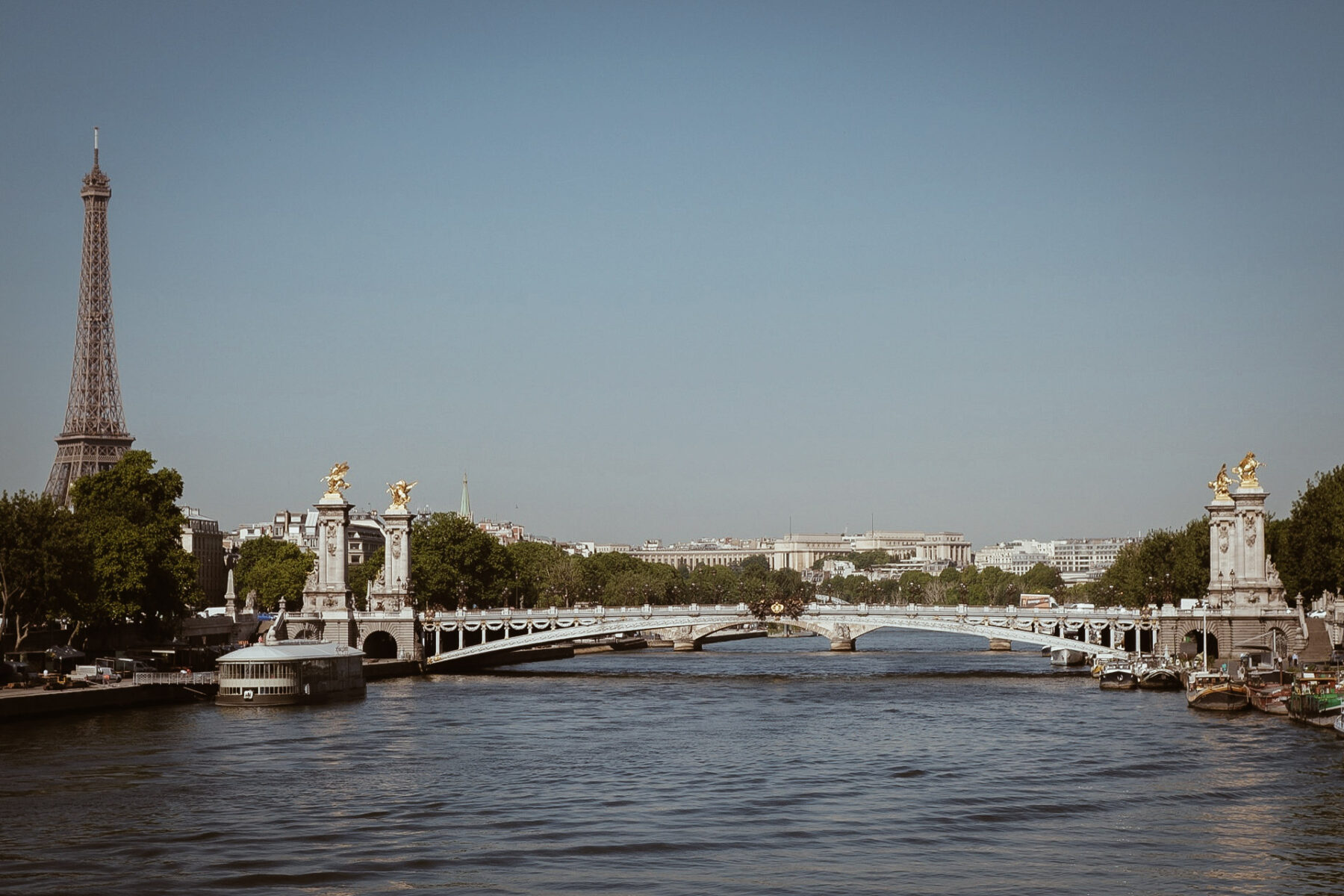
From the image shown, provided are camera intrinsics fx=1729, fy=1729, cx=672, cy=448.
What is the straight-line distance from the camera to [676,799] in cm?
4159

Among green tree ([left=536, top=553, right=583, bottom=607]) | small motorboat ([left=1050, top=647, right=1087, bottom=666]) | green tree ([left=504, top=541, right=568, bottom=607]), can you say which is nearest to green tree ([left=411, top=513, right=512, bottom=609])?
green tree ([left=504, top=541, right=568, bottom=607])

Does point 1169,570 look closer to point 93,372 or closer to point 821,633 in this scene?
point 821,633

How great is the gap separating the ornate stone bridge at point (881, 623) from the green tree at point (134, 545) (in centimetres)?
1440

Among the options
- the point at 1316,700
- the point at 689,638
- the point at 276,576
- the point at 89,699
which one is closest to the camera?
the point at 1316,700

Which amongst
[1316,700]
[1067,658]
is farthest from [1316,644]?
[1316,700]

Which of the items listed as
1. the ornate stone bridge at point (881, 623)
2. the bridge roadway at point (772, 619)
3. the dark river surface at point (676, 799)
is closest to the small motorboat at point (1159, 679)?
the bridge roadway at point (772, 619)

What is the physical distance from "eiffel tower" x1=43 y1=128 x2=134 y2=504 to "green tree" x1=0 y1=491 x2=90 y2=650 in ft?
113

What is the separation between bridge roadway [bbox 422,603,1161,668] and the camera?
80562 millimetres

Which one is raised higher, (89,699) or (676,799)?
(89,699)

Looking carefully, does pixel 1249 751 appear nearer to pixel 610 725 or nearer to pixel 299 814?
pixel 610 725

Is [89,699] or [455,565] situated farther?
[455,565]

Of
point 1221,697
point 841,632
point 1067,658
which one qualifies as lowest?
point 1067,658

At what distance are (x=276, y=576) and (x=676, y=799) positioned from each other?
3051 inches

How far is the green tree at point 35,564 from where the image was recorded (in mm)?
63062
